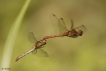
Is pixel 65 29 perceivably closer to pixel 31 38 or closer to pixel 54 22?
pixel 54 22

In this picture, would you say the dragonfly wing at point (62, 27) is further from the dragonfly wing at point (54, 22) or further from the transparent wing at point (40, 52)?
the transparent wing at point (40, 52)

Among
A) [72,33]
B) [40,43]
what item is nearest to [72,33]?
[72,33]

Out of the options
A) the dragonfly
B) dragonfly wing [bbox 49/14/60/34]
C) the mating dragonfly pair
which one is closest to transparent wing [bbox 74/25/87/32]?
the mating dragonfly pair

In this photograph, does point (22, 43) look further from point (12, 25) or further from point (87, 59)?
point (87, 59)

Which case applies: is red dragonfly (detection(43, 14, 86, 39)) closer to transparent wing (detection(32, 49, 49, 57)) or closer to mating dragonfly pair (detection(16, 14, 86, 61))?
mating dragonfly pair (detection(16, 14, 86, 61))

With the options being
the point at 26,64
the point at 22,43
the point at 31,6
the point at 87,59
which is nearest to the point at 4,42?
the point at 22,43

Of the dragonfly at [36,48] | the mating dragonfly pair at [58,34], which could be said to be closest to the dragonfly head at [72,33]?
the mating dragonfly pair at [58,34]
